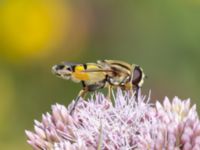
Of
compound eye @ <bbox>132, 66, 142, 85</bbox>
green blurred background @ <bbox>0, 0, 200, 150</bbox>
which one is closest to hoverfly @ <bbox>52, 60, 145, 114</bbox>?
compound eye @ <bbox>132, 66, 142, 85</bbox>

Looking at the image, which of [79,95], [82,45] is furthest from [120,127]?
[82,45]

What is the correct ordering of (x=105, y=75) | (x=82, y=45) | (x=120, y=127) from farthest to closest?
1. (x=82, y=45)
2. (x=105, y=75)
3. (x=120, y=127)

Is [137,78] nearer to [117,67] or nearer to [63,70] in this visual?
[117,67]

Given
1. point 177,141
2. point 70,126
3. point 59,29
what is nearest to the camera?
point 177,141

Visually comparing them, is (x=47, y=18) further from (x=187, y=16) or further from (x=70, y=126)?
(x=70, y=126)

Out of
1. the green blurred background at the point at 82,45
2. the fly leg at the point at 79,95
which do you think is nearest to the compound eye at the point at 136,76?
the fly leg at the point at 79,95

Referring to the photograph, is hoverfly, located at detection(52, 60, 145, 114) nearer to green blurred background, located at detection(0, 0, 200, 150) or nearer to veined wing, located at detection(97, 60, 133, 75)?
veined wing, located at detection(97, 60, 133, 75)

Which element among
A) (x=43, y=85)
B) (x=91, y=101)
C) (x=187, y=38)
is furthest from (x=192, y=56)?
(x=91, y=101)

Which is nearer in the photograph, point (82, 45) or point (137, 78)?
point (137, 78)
